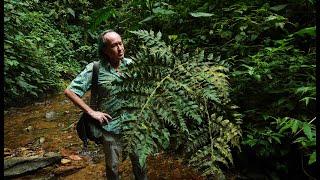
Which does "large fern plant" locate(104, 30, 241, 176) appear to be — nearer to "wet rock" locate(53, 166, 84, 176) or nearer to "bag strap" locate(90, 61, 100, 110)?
"bag strap" locate(90, 61, 100, 110)

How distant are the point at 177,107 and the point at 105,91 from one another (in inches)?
39.4

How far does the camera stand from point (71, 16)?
41.3ft

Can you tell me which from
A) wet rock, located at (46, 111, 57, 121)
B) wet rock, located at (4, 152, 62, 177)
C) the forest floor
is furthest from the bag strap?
wet rock, located at (46, 111, 57, 121)

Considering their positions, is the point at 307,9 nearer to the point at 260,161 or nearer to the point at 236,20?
the point at 236,20

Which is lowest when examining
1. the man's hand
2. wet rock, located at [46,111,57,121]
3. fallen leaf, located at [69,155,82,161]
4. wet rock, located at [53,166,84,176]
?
wet rock, located at [53,166,84,176]

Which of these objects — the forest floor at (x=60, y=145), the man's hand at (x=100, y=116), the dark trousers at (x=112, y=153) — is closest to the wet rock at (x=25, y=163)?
the forest floor at (x=60, y=145)

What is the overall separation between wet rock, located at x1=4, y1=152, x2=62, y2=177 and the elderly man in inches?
71.3

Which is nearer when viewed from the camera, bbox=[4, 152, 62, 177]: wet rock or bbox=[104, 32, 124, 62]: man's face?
bbox=[104, 32, 124, 62]: man's face

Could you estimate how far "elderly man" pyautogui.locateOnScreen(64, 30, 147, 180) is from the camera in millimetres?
3219

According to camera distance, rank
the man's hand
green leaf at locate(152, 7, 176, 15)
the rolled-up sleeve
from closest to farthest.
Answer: the man's hand < the rolled-up sleeve < green leaf at locate(152, 7, 176, 15)

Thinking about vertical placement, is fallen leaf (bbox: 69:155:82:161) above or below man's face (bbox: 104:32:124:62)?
below

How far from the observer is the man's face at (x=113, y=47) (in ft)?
10.7

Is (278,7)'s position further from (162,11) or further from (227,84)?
(227,84)

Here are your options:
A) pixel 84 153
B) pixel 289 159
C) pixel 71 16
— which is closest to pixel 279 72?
pixel 289 159
